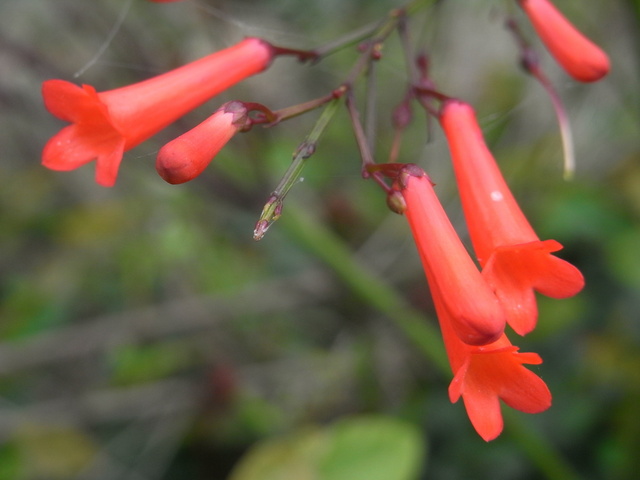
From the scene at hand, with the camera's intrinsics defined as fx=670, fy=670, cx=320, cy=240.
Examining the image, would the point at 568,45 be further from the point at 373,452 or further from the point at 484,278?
the point at 373,452

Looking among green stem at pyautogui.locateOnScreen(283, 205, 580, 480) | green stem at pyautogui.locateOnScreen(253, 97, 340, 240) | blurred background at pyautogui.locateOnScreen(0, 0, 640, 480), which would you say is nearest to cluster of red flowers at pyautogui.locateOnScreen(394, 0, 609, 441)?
green stem at pyautogui.locateOnScreen(253, 97, 340, 240)

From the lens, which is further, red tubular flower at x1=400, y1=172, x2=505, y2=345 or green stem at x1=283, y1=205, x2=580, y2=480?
green stem at x1=283, y1=205, x2=580, y2=480

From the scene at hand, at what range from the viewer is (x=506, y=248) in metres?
1.21

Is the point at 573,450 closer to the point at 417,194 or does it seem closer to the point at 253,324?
the point at 253,324

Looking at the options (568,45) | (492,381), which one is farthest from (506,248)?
(568,45)

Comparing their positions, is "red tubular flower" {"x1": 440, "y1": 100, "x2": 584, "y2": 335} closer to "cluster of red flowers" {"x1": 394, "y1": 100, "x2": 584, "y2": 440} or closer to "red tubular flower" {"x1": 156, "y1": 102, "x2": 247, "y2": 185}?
"cluster of red flowers" {"x1": 394, "y1": 100, "x2": 584, "y2": 440}

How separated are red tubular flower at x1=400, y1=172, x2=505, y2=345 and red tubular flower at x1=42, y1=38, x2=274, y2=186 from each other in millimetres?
466

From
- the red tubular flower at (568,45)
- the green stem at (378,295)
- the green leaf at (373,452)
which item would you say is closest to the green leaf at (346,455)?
the green leaf at (373,452)

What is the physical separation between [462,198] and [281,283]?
1.70 metres

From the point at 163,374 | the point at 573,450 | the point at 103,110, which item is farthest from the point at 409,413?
the point at 103,110

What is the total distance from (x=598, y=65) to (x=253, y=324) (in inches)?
78.4

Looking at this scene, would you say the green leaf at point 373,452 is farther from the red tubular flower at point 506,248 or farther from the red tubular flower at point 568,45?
the red tubular flower at point 568,45

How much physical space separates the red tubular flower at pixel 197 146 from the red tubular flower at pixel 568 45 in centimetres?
71

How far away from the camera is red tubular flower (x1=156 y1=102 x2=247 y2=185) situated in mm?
1078
